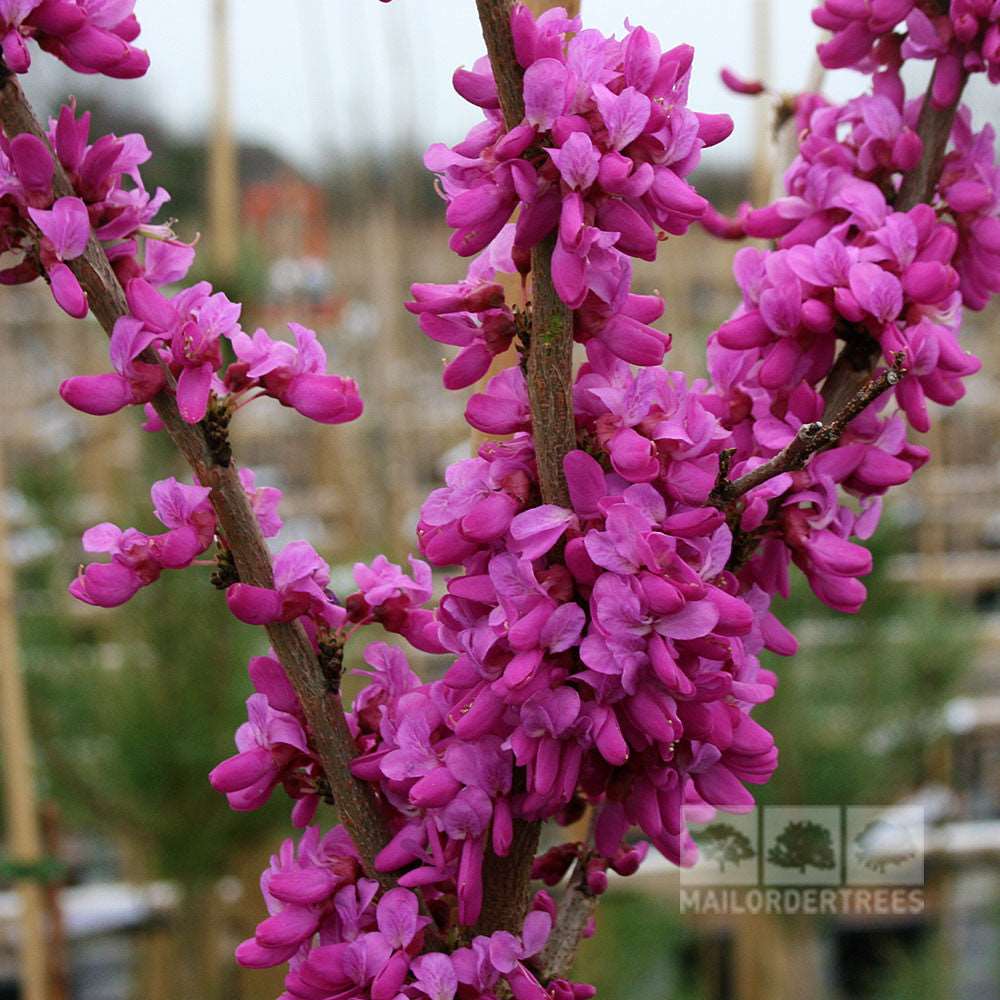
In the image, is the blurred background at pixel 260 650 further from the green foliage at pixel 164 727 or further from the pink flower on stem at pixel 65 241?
the pink flower on stem at pixel 65 241

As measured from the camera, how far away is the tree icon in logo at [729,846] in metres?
0.46

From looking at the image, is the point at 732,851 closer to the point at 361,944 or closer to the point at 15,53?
the point at 361,944

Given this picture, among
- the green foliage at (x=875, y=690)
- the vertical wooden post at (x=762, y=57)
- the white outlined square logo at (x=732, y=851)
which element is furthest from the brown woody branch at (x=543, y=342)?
the green foliage at (x=875, y=690)

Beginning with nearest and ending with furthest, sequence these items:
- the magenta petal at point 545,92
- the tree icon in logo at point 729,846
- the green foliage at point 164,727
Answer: the magenta petal at point 545,92
the tree icon in logo at point 729,846
the green foliage at point 164,727

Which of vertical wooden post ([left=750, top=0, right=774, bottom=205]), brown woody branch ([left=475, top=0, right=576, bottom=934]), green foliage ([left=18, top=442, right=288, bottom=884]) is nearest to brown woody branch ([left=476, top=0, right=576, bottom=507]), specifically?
brown woody branch ([left=475, top=0, right=576, bottom=934])

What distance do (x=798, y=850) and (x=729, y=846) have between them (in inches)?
1.1

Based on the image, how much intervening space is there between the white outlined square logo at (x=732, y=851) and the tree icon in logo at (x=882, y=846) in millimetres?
53

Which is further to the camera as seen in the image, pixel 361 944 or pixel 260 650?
pixel 260 650

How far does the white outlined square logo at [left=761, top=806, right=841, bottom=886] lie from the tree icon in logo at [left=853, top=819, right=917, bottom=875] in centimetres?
2

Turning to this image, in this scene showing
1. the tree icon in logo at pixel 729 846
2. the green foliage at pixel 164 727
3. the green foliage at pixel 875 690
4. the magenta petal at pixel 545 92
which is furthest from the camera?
the green foliage at pixel 875 690

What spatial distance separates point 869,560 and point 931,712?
3.72ft

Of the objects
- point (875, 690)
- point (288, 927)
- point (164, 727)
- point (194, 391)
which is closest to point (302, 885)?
point (288, 927)

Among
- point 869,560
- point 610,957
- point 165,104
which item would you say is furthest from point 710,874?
point 165,104

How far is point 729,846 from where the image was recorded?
1.51 ft
